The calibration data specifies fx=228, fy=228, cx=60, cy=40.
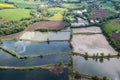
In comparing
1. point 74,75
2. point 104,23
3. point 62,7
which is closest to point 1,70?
point 74,75

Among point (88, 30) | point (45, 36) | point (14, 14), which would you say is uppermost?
point (14, 14)

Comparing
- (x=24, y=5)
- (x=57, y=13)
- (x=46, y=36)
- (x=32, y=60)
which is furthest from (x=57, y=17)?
(x=32, y=60)

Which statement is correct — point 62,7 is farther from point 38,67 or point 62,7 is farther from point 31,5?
point 38,67

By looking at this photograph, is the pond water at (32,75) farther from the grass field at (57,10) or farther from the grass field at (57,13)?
the grass field at (57,10)

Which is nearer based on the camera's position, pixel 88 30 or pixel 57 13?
pixel 88 30

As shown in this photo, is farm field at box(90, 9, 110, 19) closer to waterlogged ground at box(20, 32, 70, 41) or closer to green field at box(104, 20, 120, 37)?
green field at box(104, 20, 120, 37)

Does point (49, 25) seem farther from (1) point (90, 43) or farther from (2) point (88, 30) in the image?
(1) point (90, 43)

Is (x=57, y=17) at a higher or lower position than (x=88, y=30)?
higher
